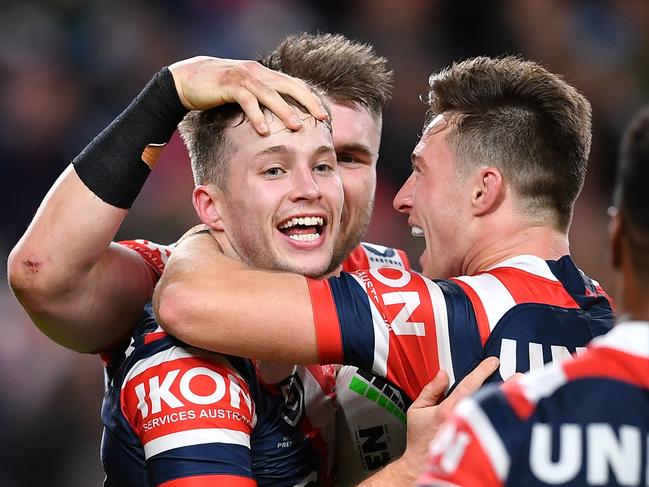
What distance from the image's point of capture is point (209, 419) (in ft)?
8.64

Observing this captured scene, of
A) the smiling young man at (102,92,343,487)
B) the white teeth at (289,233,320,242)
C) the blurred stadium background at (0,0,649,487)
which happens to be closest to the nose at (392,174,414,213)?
the smiling young man at (102,92,343,487)

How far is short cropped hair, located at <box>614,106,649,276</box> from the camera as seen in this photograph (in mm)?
1762

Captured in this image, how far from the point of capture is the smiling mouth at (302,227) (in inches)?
120

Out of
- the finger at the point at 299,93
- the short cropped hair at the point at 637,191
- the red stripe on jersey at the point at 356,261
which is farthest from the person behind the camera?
the red stripe on jersey at the point at 356,261

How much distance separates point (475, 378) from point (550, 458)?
0.85 m

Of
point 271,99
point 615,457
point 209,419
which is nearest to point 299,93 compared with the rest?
point 271,99

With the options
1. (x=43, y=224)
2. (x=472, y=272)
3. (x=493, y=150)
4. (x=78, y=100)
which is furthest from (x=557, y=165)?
(x=78, y=100)

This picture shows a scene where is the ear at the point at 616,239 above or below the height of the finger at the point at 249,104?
below

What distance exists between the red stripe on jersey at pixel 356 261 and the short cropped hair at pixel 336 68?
0.59 meters

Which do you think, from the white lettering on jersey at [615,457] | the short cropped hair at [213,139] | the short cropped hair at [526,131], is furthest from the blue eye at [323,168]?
the white lettering on jersey at [615,457]

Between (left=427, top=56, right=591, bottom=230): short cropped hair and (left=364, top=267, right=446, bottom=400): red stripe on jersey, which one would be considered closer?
(left=364, top=267, right=446, bottom=400): red stripe on jersey

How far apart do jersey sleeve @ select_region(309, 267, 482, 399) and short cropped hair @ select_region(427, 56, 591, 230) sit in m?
0.55

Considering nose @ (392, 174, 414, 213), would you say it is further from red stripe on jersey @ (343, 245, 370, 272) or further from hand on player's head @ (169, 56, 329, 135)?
red stripe on jersey @ (343, 245, 370, 272)

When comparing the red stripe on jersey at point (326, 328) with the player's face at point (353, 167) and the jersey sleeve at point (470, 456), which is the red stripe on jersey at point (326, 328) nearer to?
the jersey sleeve at point (470, 456)
